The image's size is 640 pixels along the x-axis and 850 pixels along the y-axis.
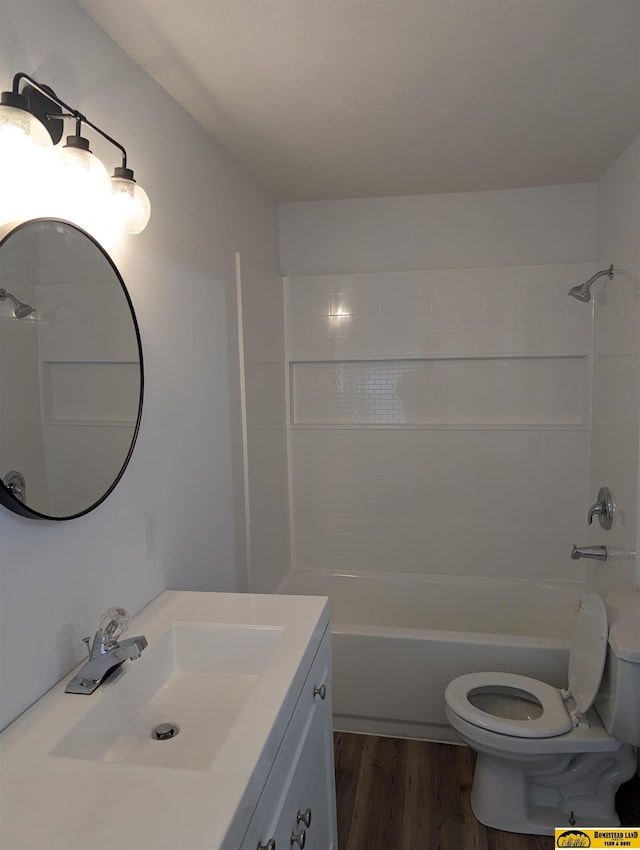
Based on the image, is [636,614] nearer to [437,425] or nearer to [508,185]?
[437,425]

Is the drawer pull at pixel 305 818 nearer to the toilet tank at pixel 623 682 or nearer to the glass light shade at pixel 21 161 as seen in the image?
the toilet tank at pixel 623 682

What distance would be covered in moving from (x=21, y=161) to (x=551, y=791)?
253cm

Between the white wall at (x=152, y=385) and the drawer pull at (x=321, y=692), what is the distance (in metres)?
0.57

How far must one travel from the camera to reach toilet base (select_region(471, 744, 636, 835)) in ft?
7.04

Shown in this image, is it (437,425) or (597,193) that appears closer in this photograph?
(597,193)

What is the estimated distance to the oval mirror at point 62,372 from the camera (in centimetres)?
128

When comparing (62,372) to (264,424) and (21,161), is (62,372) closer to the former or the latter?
(21,161)

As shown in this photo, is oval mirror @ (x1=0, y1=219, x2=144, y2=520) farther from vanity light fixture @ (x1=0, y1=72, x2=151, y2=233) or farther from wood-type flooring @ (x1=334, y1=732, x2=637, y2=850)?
wood-type flooring @ (x1=334, y1=732, x2=637, y2=850)

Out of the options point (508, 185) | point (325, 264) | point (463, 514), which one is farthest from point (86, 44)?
point (463, 514)

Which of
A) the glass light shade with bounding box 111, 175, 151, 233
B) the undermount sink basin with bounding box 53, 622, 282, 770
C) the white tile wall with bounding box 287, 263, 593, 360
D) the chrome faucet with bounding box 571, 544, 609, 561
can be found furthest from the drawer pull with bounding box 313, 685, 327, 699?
the white tile wall with bounding box 287, 263, 593, 360

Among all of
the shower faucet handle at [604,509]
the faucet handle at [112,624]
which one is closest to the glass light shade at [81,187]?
the faucet handle at [112,624]

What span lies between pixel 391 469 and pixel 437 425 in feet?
1.16

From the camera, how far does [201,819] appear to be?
A: 3.25 ft

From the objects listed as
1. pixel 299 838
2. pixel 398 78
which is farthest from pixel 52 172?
pixel 299 838
